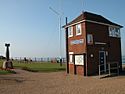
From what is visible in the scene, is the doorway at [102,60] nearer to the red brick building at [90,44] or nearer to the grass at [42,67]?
the red brick building at [90,44]

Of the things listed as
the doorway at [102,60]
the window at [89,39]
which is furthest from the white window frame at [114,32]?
the window at [89,39]

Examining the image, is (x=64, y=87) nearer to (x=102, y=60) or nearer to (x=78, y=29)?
(x=102, y=60)

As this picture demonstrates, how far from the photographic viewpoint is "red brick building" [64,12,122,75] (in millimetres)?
25078

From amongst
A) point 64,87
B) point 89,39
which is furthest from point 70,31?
point 64,87

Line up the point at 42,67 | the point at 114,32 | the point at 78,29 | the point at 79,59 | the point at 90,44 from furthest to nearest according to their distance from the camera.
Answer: the point at 42,67, the point at 114,32, the point at 78,29, the point at 79,59, the point at 90,44

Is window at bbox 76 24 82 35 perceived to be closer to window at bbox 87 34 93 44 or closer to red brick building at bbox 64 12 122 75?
red brick building at bbox 64 12 122 75

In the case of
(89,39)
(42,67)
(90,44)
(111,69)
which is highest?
(89,39)

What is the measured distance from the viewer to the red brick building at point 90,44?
25.1 m

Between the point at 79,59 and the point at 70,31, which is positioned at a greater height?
the point at 70,31

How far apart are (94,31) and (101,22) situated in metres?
1.35

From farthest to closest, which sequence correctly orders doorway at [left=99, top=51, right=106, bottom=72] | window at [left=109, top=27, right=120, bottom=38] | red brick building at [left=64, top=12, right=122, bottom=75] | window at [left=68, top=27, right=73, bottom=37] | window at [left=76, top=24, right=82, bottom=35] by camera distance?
window at [left=68, top=27, right=73, bottom=37] < window at [left=109, top=27, right=120, bottom=38] < window at [left=76, top=24, right=82, bottom=35] < doorway at [left=99, top=51, right=106, bottom=72] < red brick building at [left=64, top=12, right=122, bottom=75]

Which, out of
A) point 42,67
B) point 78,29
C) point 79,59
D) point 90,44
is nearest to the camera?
point 90,44

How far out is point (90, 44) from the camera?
994 inches

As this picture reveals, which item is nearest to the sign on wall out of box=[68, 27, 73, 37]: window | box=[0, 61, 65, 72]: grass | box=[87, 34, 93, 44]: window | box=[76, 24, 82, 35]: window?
box=[87, 34, 93, 44]: window
